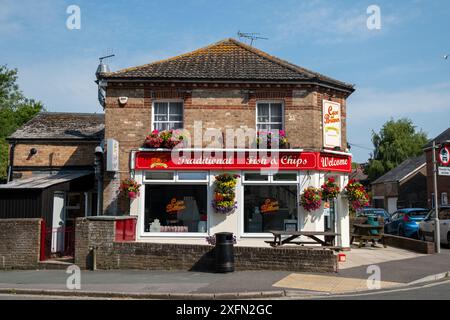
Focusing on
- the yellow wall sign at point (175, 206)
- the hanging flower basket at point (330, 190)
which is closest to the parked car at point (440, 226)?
the hanging flower basket at point (330, 190)

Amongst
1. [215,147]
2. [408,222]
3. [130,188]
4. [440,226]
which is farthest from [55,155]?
[408,222]

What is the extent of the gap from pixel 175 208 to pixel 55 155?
21.8 feet

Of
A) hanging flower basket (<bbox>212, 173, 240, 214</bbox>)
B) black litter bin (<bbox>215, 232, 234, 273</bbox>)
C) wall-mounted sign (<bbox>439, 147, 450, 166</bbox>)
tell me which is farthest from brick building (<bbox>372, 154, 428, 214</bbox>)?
black litter bin (<bbox>215, 232, 234, 273</bbox>)

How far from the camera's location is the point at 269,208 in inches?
652

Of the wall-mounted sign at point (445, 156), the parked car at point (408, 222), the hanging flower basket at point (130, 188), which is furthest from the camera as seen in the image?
the parked car at point (408, 222)

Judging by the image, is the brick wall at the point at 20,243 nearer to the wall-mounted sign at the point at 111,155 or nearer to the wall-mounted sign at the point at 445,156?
Result: the wall-mounted sign at the point at 111,155

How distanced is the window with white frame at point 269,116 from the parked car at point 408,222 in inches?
404

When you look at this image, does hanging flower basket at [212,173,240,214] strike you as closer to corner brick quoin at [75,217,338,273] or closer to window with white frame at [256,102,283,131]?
window with white frame at [256,102,283,131]

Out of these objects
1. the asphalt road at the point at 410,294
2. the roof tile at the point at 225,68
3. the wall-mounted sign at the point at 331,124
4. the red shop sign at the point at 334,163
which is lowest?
the asphalt road at the point at 410,294

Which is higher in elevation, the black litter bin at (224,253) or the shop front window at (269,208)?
the shop front window at (269,208)

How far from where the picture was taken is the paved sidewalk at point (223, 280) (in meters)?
10.1

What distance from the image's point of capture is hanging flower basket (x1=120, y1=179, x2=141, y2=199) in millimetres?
16047

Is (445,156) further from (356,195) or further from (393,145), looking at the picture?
(393,145)
